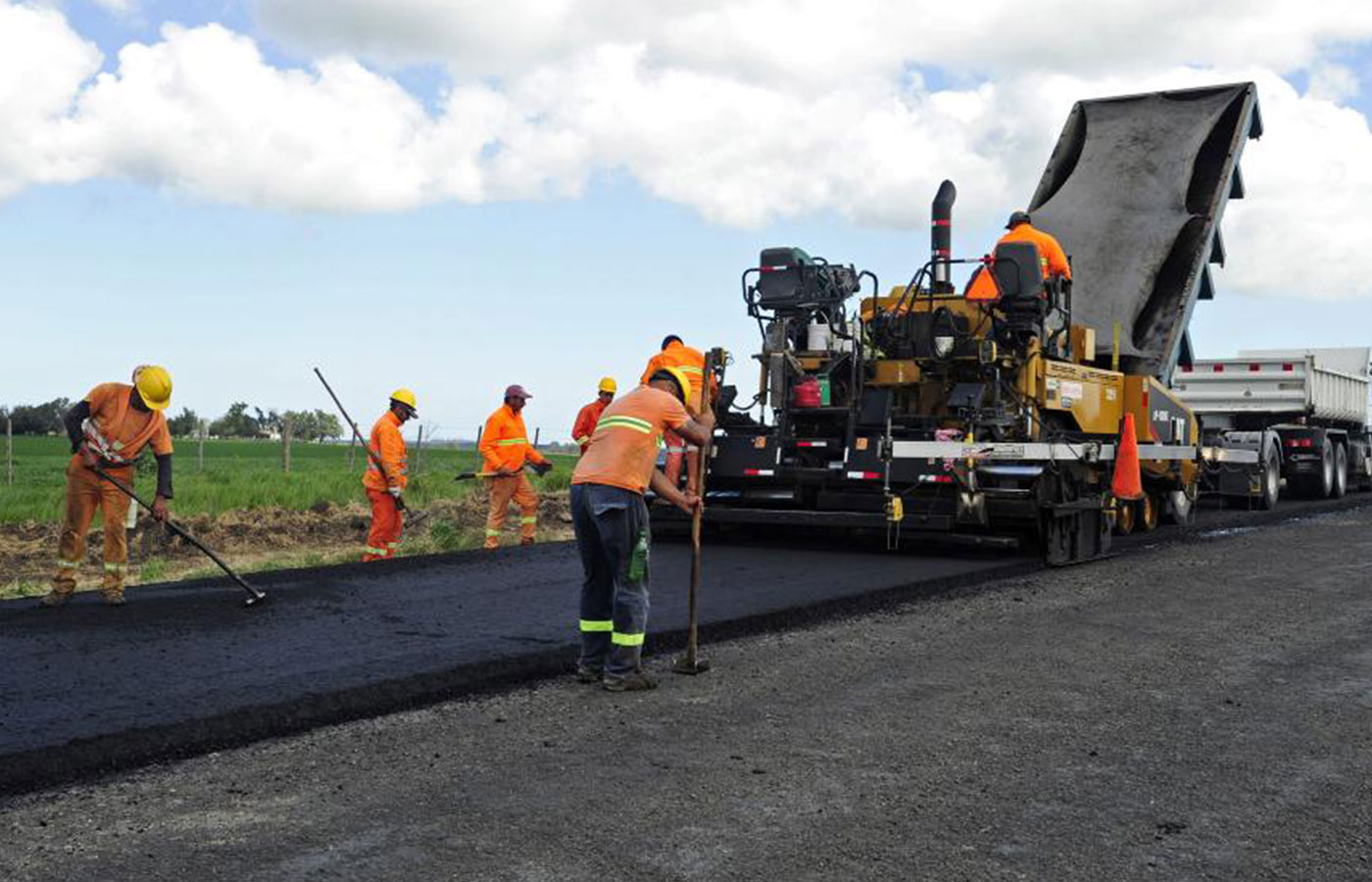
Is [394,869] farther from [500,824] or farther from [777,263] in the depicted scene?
[777,263]

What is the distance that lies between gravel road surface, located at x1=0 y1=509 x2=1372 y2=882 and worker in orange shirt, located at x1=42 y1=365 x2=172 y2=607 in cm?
332

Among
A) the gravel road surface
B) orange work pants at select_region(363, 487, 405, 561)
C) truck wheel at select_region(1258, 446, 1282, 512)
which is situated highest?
truck wheel at select_region(1258, 446, 1282, 512)

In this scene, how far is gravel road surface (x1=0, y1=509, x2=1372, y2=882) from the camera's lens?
368 centimetres

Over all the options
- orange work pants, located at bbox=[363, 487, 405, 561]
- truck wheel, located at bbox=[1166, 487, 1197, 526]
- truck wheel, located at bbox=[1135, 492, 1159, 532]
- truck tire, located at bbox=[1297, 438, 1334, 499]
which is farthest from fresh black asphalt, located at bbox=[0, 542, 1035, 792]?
truck tire, located at bbox=[1297, 438, 1334, 499]

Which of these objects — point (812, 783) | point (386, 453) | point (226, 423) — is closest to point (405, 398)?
point (386, 453)

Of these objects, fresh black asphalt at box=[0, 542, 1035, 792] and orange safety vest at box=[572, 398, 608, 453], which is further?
orange safety vest at box=[572, 398, 608, 453]

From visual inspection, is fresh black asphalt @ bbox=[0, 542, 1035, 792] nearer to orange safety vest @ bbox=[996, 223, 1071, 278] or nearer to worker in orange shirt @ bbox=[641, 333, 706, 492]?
worker in orange shirt @ bbox=[641, 333, 706, 492]

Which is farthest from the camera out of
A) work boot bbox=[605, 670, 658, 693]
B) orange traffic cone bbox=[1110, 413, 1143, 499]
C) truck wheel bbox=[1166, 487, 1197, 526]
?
truck wheel bbox=[1166, 487, 1197, 526]

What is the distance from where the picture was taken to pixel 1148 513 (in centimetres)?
1348

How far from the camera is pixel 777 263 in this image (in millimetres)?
11320

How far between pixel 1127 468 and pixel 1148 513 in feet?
7.45

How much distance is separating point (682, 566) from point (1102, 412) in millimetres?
4497

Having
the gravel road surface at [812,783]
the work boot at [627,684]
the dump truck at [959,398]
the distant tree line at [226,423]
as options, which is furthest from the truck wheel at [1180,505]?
the distant tree line at [226,423]

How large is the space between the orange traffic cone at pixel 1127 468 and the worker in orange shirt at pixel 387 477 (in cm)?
600
